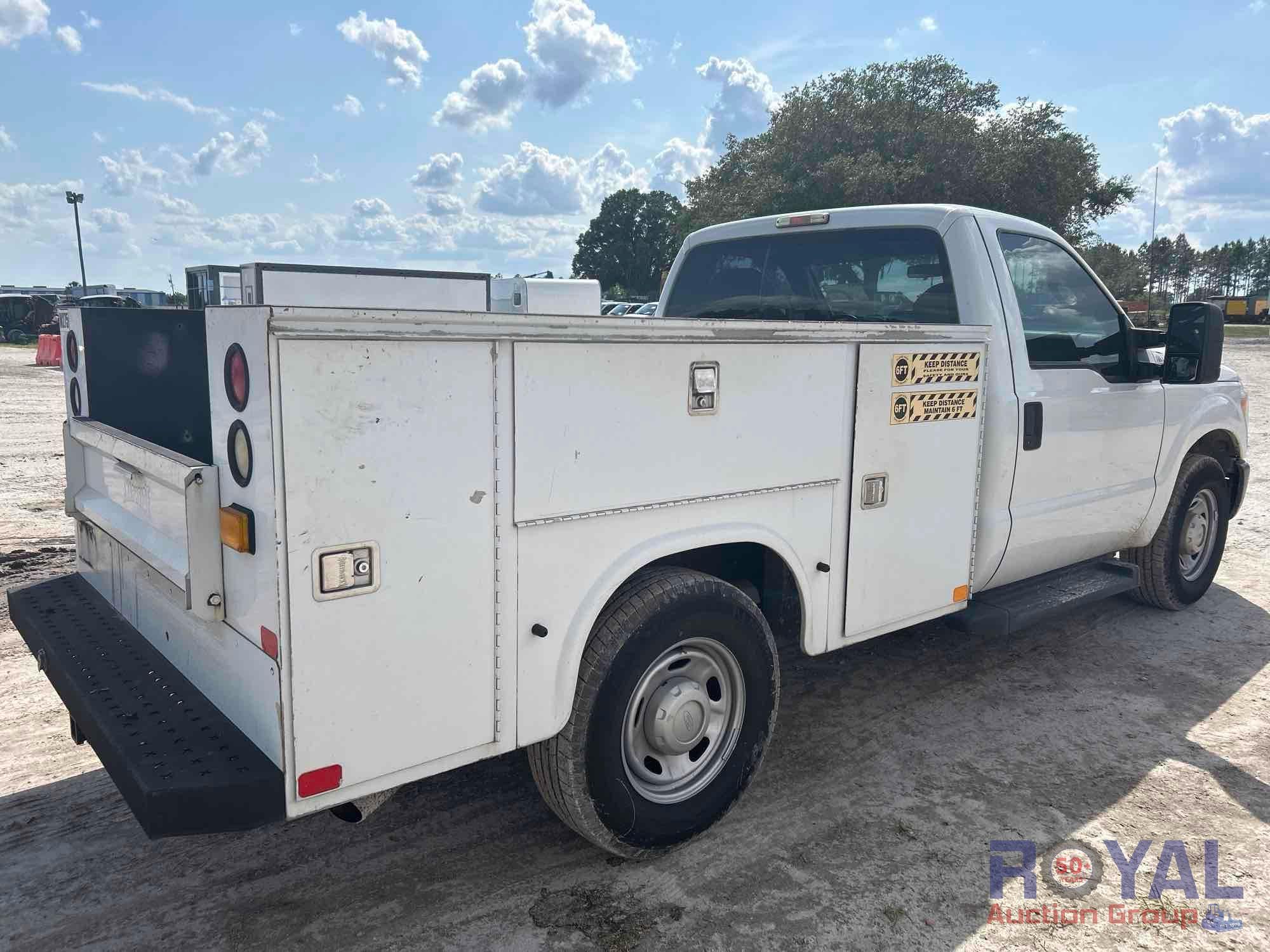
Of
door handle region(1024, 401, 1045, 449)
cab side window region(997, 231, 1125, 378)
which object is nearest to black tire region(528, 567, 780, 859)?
door handle region(1024, 401, 1045, 449)

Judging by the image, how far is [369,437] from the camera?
232 cm

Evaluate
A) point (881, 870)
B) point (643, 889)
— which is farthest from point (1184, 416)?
point (643, 889)

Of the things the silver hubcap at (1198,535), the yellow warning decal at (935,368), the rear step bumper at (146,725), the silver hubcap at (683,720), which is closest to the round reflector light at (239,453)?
the rear step bumper at (146,725)

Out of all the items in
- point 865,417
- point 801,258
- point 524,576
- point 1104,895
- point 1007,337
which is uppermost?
point 801,258

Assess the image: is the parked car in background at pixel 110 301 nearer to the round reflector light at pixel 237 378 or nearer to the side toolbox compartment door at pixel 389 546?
the round reflector light at pixel 237 378

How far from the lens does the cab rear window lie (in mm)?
4340

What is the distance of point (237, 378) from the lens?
2307 millimetres

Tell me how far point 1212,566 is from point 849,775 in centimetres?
383

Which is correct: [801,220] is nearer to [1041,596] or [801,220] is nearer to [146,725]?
[1041,596]

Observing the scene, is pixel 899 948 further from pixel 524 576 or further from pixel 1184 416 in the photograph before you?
pixel 1184 416

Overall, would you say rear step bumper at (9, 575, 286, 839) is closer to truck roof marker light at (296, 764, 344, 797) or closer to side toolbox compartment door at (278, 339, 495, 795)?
truck roof marker light at (296, 764, 344, 797)

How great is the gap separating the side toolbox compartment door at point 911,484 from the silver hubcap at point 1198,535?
8.47 ft

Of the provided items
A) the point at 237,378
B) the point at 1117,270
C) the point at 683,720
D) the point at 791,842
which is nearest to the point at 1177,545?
the point at 791,842

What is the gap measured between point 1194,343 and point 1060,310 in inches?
31.8
